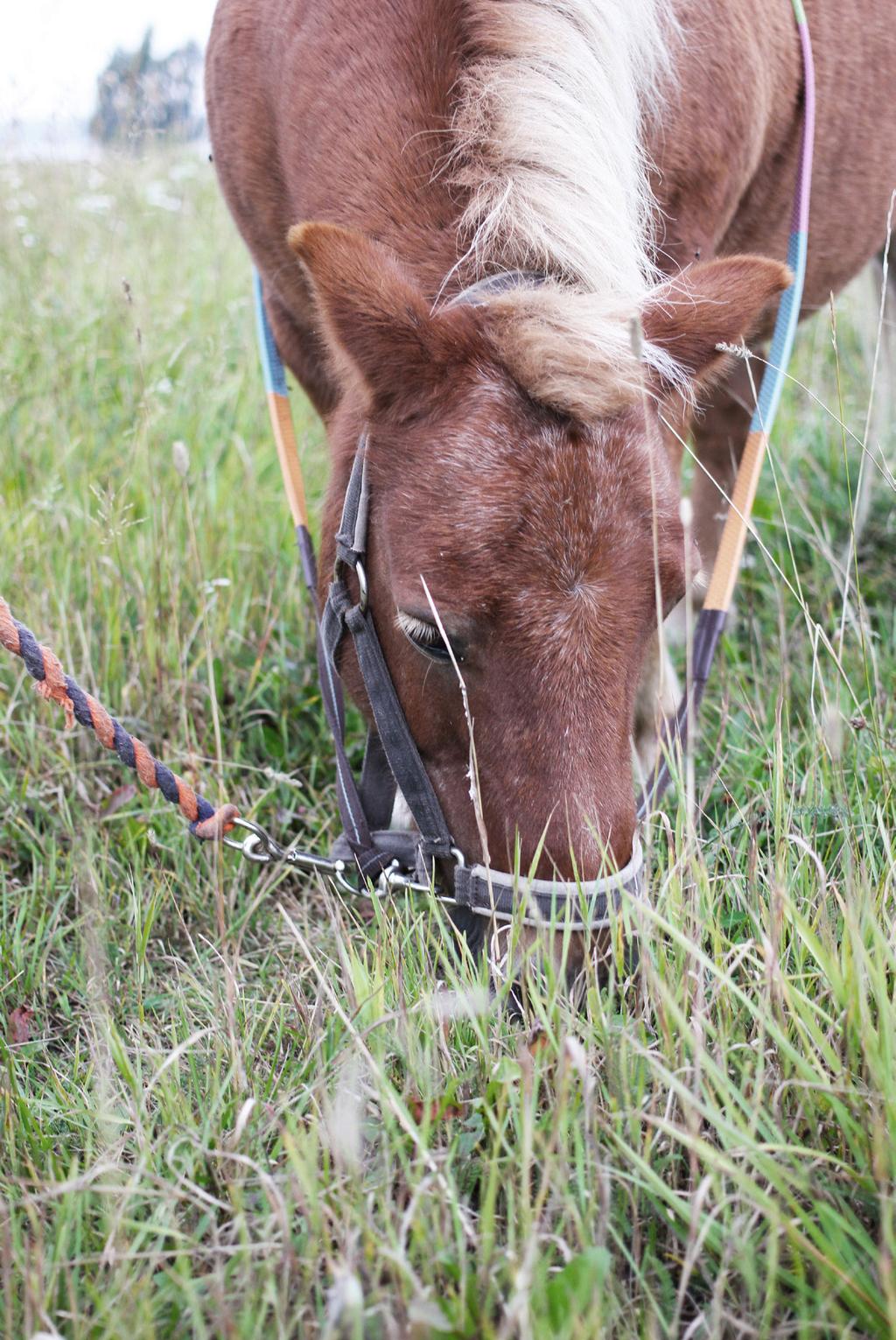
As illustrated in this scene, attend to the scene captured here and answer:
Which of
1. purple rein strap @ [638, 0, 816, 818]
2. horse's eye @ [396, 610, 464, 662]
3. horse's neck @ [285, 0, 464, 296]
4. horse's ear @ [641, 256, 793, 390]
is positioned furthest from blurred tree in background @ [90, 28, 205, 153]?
horse's eye @ [396, 610, 464, 662]

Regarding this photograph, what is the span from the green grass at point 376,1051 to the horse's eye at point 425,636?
49cm

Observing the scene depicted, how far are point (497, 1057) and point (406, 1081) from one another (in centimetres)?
15

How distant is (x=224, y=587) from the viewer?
3396 millimetres

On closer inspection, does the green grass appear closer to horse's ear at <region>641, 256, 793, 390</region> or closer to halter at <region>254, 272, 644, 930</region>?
halter at <region>254, 272, 644, 930</region>

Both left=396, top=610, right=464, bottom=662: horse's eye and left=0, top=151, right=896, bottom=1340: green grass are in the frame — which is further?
left=396, top=610, right=464, bottom=662: horse's eye

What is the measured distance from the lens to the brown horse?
1.77 meters

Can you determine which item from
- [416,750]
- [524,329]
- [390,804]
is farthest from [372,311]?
[390,804]

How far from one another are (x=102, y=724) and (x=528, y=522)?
956 mm

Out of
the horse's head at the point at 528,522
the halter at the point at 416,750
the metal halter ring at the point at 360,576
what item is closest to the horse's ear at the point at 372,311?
the horse's head at the point at 528,522

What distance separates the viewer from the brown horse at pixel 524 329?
177cm

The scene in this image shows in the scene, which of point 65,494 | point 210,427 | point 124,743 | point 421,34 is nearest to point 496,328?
point 421,34

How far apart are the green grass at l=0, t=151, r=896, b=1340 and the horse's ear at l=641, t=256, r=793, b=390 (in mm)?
326

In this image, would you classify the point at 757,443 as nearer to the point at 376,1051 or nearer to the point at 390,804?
the point at 390,804

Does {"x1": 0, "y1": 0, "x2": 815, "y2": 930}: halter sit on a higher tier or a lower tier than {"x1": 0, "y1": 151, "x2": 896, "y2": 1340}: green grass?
higher
